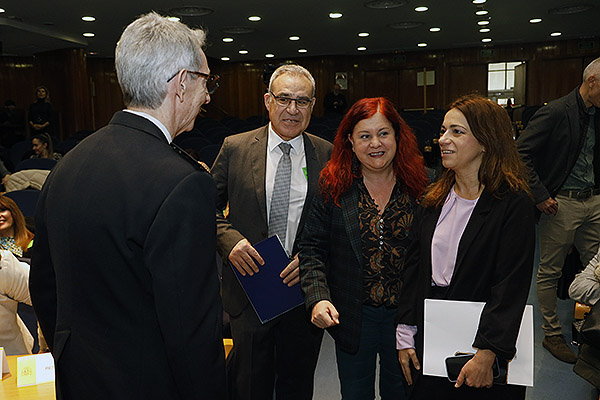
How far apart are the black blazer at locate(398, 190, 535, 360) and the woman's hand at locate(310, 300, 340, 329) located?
32 centimetres

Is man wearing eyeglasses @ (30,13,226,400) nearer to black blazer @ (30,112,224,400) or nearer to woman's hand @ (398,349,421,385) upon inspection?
black blazer @ (30,112,224,400)

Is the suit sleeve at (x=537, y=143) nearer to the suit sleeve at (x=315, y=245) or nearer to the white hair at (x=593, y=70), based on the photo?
the white hair at (x=593, y=70)

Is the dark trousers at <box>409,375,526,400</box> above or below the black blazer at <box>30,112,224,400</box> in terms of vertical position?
below

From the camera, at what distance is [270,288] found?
2189 millimetres

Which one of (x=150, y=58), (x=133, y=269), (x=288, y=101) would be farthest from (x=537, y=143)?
(x=133, y=269)

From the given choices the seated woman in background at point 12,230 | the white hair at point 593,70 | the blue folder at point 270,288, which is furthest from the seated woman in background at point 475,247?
the seated woman in background at point 12,230

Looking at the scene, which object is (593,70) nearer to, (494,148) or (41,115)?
(494,148)

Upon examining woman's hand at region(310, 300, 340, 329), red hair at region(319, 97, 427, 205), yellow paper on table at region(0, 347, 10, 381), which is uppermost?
red hair at region(319, 97, 427, 205)

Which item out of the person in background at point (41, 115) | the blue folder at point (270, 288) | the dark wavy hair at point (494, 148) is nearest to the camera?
the dark wavy hair at point (494, 148)

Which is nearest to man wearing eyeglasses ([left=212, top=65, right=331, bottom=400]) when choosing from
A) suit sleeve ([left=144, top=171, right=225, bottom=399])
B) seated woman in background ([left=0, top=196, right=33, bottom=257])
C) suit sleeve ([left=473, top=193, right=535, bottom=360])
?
suit sleeve ([left=473, top=193, right=535, bottom=360])

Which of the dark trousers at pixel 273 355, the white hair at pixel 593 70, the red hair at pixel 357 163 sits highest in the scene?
the white hair at pixel 593 70

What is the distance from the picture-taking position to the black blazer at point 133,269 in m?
1.15

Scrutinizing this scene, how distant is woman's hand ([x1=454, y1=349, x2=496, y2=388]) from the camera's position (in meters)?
1.67

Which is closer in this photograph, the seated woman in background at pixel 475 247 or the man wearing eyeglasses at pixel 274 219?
the seated woman in background at pixel 475 247
